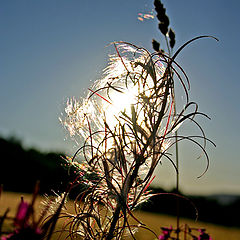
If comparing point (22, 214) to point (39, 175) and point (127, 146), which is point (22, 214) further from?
point (39, 175)

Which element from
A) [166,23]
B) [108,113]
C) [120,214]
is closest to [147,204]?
[120,214]

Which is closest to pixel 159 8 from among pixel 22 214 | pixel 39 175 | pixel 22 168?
pixel 22 214

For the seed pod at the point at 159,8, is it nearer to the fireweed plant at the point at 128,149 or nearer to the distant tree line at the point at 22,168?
the fireweed plant at the point at 128,149

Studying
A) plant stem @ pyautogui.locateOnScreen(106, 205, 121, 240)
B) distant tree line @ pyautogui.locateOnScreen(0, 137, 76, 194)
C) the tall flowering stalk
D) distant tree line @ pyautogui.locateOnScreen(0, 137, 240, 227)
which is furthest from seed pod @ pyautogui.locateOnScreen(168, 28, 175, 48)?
distant tree line @ pyautogui.locateOnScreen(0, 137, 76, 194)

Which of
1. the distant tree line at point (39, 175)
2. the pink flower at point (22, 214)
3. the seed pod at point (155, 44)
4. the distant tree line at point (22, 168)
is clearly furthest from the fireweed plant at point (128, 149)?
the distant tree line at point (22, 168)

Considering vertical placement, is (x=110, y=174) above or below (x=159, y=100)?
below

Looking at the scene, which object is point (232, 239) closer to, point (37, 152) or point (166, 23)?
point (166, 23)

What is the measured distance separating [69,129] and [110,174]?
32cm

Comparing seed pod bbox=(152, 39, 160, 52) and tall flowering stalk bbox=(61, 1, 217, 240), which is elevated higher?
seed pod bbox=(152, 39, 160, 52)

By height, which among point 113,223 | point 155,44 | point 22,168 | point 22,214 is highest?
point 22,168

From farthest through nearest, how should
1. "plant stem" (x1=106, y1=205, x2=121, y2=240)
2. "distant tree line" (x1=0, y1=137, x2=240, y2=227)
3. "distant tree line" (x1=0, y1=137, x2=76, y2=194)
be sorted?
"distant tree line" (x1=0, y1=137, x2=76, y2=194) < "distant tree line" (x1=0, y1=137, x2=240, y2=227) < "plant stem" (x1=106, y1=205, x2=121, y2=240)

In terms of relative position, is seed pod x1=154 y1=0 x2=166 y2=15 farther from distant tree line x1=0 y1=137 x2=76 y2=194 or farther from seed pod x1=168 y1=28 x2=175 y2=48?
distant tree line x1=0 y1=137 x2=76 y2=194

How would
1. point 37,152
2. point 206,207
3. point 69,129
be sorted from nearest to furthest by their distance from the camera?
point 69,129
point 206,207
point 37,152

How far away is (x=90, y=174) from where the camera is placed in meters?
1.52
